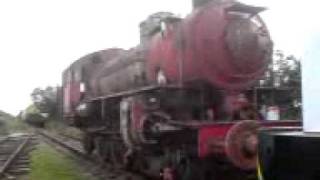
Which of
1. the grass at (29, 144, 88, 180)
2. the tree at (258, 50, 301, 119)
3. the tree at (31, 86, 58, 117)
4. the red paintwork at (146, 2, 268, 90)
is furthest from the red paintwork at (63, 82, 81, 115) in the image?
the tree at (31, 86, 58, 117)

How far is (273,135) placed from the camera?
329 centimetres

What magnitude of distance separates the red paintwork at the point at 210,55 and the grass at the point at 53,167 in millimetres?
4523

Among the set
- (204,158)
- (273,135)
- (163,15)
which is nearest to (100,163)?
(163,15)

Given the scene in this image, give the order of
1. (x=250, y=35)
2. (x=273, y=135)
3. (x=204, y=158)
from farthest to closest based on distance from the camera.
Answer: (x=250, y=35) < (x=204, y=158) < (x=273, y=135)

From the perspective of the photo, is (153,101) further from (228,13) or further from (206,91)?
(228,13)

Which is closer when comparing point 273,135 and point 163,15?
point 273,135

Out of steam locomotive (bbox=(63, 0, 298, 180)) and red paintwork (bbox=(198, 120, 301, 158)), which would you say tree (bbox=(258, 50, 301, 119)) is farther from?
red paintwork (bbox=(198, 120, 301, 158))

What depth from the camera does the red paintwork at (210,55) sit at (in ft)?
31.6

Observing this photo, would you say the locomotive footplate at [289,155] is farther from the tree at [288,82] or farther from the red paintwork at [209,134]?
the tree at [288,82]

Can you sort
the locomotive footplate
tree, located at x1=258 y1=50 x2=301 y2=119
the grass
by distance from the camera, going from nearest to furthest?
the locomotive footplate, tree, located at x1=258 y1=50 x2=301 y2=119, the grass

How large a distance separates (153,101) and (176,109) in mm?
480

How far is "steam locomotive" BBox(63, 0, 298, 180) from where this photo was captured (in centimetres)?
879

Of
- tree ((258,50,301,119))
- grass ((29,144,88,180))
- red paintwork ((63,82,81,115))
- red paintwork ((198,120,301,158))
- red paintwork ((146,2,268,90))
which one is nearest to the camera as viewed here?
red paintwork ((198,120,301,158))

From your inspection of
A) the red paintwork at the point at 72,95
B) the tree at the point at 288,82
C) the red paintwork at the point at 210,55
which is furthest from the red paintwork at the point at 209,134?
the red paintwork at the point at 72,95
